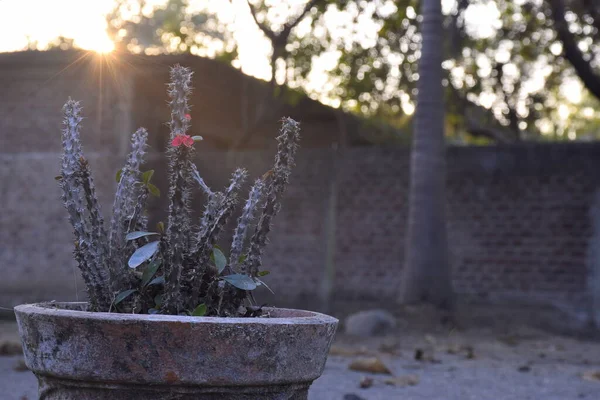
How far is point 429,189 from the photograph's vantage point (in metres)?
7.52

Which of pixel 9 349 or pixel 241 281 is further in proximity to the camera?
pixel 9 349

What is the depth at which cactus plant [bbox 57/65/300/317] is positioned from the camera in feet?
6.98

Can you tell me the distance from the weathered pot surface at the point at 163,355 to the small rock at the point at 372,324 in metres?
5.33

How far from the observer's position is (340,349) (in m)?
6.21

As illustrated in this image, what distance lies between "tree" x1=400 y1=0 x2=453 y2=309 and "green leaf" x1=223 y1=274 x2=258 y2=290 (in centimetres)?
542

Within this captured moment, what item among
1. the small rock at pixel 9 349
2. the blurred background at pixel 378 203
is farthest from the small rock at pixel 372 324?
the small rock at pixel 9 349

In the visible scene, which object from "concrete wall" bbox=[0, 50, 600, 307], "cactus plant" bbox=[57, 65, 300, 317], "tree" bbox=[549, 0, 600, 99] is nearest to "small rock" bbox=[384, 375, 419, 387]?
"cactus plant" bbox=[57, 65, 300, 317]

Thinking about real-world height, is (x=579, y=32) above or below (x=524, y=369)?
above

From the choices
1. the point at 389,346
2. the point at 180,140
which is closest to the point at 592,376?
the point at 389,346

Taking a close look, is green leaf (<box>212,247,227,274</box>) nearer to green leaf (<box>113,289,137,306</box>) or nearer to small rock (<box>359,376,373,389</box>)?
green leaf (<box>113,289,137,306</box>)

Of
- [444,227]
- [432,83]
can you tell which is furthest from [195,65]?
[444,227]

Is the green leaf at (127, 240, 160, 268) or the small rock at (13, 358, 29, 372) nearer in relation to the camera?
the green leaf at (127, 240, 160, 268)

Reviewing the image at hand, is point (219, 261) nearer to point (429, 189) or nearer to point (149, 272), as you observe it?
point (149, 272)

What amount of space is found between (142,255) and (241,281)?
0.29m
